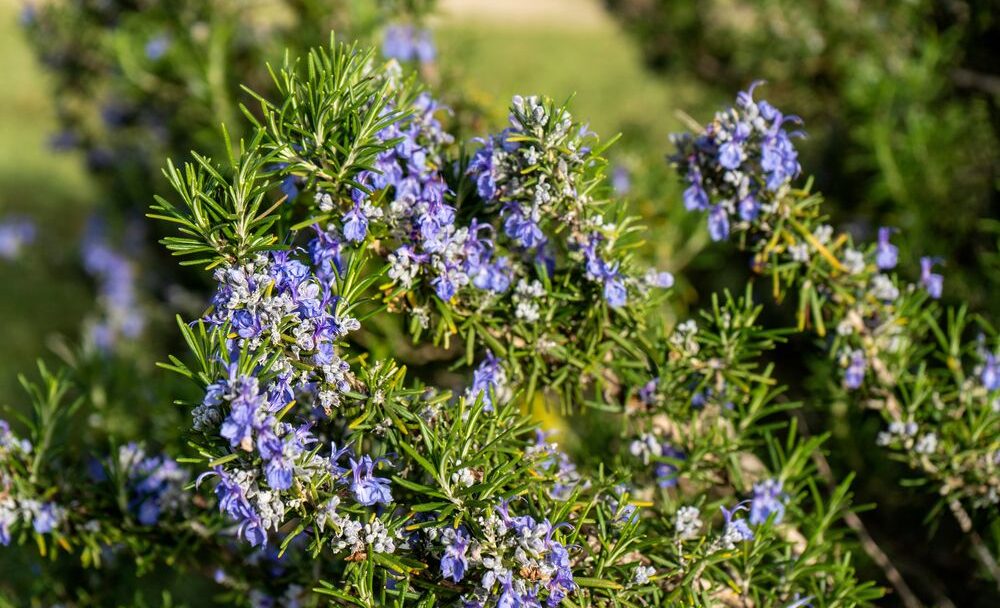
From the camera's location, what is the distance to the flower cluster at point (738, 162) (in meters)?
1.20

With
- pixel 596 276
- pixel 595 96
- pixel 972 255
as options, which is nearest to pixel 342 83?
pixel 596 276

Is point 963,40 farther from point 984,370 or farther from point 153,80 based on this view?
point 153,80

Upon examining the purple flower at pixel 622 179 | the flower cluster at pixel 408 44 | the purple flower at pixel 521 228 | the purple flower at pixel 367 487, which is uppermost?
the flower cluster at pixel 408 44

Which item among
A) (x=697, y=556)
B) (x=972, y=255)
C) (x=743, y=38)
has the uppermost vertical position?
(x=743, y=38)

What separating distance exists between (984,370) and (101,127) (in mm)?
3752

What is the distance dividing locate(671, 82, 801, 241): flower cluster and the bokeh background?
0.09m

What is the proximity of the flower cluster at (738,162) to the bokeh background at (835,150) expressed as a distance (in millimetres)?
87

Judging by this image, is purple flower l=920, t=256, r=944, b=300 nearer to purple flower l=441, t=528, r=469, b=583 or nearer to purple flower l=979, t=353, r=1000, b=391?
purple flower l=979, t=353, r=1000, b=391

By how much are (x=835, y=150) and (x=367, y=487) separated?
7.81ft

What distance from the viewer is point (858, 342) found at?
4.50 feet

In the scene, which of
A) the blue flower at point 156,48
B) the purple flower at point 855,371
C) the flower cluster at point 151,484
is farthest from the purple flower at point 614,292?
the blue flower at point 156,48

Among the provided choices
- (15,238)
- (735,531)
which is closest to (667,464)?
(735,531)

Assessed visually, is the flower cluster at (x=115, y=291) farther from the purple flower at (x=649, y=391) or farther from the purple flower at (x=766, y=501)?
the purple flower at (x=766, y=501)

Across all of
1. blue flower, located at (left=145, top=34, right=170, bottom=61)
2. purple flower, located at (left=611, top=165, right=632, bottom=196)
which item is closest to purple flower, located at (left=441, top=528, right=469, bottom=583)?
purple flower, located at (left=611, top=165, right=632, bottom=196)
